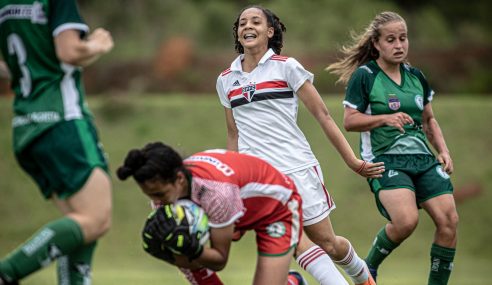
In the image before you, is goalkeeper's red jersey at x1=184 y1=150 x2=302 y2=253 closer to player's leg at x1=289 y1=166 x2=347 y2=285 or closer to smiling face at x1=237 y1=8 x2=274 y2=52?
player's leg at x1=289 y1=166 x2=347 y2=285

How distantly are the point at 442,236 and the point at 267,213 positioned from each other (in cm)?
178

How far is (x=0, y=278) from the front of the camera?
4.11m

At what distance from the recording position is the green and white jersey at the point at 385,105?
6.22m

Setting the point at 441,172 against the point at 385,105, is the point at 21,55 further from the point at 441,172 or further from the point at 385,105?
the point at 441,172

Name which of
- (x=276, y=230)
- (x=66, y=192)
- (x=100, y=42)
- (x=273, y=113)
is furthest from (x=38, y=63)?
(x=273, y=113)

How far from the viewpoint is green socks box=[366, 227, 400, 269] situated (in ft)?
20.4

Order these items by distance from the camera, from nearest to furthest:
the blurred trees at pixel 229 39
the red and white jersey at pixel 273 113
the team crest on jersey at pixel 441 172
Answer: the red and white jersey at pixel 273 113
the team crest on jersey at pixel 441 172
the blurred trees at pixel 229 39

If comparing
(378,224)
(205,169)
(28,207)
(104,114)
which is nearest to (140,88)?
(104,114)

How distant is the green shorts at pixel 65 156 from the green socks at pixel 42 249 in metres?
0.19

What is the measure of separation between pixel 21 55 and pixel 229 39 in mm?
19131

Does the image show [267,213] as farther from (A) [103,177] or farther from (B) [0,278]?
(B) [0,278]

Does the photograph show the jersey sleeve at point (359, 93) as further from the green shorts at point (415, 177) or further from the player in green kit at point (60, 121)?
the player in green kit at point (60, 121)

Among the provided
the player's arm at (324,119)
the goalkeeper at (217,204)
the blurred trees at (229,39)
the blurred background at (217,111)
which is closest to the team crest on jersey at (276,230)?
the goalkeeper at (217,204)

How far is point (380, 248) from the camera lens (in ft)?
20.6
